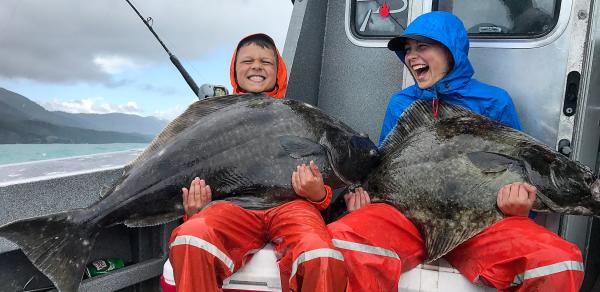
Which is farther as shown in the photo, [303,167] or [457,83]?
[457,83]

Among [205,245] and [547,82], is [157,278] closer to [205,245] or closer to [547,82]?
[205,245]

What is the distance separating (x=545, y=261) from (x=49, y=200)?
234 cm

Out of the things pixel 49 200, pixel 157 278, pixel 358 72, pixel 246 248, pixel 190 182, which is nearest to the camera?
pixel 246 248

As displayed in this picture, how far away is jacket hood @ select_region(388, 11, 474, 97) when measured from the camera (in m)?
2.93

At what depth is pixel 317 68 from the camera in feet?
13.2

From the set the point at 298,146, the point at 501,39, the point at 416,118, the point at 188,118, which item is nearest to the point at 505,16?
the point at 501,39

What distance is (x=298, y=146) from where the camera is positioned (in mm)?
2564

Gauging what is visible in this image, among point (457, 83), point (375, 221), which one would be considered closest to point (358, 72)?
point (457, 83)

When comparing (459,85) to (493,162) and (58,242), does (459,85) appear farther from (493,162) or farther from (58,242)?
(58,242)

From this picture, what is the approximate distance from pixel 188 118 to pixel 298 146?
59 centimetres

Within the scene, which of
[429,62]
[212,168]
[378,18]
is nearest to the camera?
[212,168]

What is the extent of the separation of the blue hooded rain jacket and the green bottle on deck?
1.96 meters

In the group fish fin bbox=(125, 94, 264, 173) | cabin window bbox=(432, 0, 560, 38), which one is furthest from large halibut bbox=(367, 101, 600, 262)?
cabin window bbox=(432, 0, 560, 38)

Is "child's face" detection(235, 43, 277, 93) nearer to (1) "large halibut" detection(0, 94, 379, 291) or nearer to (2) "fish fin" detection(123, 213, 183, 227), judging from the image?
(1) "large halibut" detection(0, 94, 379, 291)
